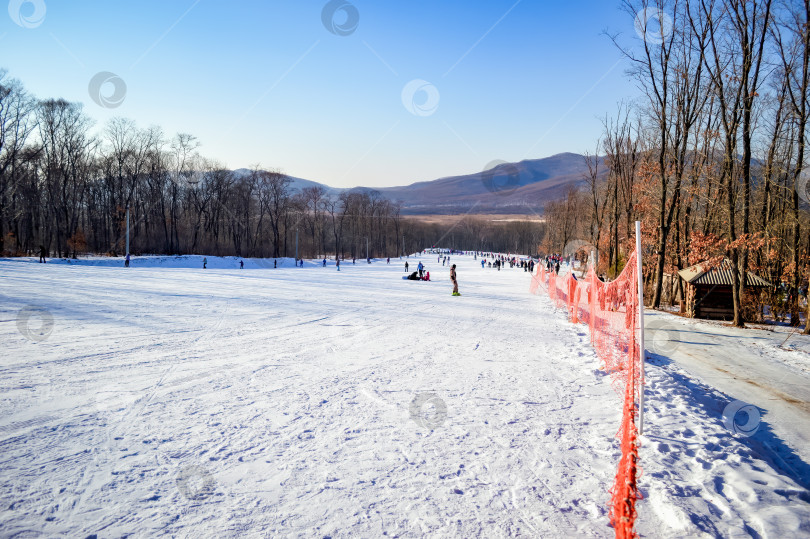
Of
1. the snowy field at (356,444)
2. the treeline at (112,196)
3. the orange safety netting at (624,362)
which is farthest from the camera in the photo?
the treeline at (112,196)

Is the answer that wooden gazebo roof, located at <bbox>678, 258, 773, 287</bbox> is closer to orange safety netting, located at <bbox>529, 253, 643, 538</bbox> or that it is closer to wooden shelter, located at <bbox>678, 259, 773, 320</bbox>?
wooden shelter, located at <bbox>678, 259, 773, 320</bbox>

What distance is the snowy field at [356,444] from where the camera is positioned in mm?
3539

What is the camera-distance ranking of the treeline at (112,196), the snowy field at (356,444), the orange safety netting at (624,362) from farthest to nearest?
the treeline at (112,196)
the snowy field at (356,444)
the orange safety netting at (624,362)

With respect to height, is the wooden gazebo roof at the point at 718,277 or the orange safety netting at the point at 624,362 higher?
the wooden gazebo roof at the point at 718,277

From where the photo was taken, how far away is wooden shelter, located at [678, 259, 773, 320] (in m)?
18.8

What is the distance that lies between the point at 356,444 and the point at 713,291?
20.2m

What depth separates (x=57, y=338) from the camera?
9352 mm

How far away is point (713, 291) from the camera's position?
62.1ft

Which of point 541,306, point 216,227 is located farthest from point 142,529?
point 216,227

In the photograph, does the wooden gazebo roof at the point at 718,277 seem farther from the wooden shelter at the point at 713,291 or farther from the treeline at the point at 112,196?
the treeline at the point at 112,196

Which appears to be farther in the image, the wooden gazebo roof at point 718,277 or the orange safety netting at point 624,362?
the wooden gazebo roof at point 718,277

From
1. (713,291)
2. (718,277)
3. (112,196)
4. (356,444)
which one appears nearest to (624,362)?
(356,444)

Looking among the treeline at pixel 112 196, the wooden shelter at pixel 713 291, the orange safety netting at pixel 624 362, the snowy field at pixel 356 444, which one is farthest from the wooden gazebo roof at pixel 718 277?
the treeline at pixel 112 196

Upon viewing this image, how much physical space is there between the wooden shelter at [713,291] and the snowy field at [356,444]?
9696 millimetres
